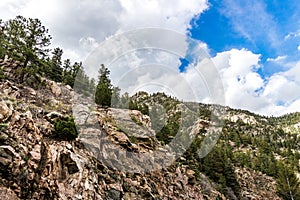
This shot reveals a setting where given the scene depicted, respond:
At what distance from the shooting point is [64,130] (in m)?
20.5

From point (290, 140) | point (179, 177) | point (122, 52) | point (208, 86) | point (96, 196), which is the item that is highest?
point (290, 140)

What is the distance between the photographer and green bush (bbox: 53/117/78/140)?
20328 mm

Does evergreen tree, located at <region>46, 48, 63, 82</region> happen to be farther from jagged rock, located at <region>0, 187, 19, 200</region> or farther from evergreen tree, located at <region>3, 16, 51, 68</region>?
jagged rock, located at <region>0, 187, 19, 200</region>

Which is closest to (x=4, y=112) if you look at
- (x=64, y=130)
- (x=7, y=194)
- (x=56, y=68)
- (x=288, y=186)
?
(x=64, y=130)

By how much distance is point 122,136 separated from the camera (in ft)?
90.1

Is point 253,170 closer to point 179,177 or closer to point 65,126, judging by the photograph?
point 179,177

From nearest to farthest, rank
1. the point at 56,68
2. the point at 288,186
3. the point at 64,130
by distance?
the point at 64,130, the point at 288,186, the point at 56,68

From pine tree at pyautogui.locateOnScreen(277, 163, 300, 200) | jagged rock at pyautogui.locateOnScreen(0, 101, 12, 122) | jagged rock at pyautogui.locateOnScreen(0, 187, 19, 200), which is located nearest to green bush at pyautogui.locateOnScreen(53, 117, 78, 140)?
jagged rock at pyautogui.locateOnScreen(0, 101, 12, 122)

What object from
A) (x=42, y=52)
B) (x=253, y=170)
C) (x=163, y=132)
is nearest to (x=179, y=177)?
(x=163, y=132)

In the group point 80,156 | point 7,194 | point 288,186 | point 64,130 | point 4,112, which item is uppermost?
point 288,186

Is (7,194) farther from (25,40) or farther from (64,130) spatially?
(25,40)

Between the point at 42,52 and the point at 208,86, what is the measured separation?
26.6 m

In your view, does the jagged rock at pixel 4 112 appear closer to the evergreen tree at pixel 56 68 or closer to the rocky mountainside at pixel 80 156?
the rocky mountainside at pixel 80 156

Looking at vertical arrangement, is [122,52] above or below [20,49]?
below
